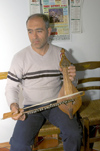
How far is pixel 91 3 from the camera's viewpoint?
1688mm

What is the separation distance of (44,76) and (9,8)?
0.79 meters

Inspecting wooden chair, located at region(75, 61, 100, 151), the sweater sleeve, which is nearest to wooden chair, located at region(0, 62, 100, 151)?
wooden chair, located at region(75, 61, 100, 151)

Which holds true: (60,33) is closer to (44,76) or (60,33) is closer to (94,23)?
(94,23)

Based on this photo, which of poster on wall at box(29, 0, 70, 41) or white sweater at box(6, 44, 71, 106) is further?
poster on wall at box(29, 0, 70, 41)

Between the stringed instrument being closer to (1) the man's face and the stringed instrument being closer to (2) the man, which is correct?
(2) the man

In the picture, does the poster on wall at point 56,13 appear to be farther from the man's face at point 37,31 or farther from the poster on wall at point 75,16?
the man's face at point 37,31

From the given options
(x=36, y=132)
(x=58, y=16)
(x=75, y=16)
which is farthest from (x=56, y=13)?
(x=36, y=132)

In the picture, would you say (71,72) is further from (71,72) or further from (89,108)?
(89,108)

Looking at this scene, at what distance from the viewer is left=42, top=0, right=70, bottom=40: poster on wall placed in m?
1.60

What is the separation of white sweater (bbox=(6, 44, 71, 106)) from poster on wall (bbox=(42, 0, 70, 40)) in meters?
0.38

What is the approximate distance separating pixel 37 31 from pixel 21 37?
1.17ft

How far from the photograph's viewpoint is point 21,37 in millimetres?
1613

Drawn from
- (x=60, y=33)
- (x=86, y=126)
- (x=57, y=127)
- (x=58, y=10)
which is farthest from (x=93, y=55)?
(x=57, y=127)

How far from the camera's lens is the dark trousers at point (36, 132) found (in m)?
1.14
